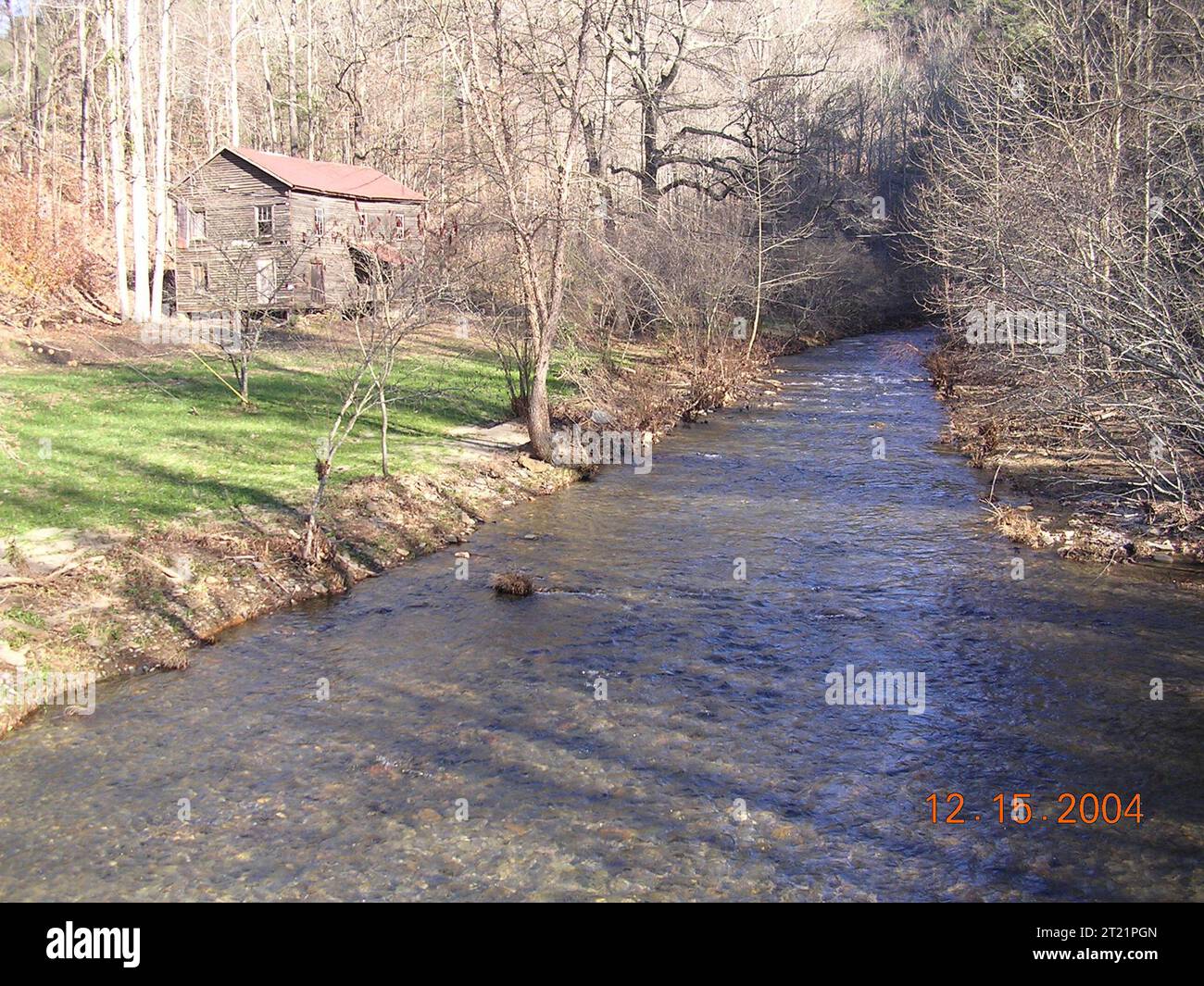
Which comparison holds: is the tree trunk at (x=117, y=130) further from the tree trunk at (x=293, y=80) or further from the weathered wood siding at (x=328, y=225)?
the tree trunk at (x=293, y=80)

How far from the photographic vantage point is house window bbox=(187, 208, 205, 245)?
34.3 m

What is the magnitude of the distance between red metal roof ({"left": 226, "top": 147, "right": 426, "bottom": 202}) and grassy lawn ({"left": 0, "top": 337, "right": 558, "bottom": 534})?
33.4 ft

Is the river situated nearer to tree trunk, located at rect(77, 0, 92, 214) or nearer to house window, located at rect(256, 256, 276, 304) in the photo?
house window, located at rect(256, 256, 276, 304)

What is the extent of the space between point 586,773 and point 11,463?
33.8ft

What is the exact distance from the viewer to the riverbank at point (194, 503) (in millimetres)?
10328

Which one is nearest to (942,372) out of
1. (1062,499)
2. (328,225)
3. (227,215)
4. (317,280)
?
(1062,499)

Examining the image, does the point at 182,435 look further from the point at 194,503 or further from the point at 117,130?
the point at 117,130

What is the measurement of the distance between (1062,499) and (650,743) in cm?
1071

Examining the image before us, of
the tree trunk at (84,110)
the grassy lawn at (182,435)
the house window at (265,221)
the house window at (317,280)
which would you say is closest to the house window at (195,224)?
the house window at (265,221)

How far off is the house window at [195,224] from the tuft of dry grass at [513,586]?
26.2 meters

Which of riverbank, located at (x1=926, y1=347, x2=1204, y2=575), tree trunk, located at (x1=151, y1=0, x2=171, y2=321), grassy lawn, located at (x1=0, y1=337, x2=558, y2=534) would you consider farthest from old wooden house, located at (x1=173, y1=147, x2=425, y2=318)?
riverbank, located at (x1=926, y1=347, x2=1204, y2=575)

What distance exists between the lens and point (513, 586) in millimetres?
12367

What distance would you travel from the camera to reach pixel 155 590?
11086 millimetres
